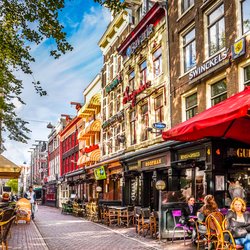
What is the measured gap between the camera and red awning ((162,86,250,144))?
728cm

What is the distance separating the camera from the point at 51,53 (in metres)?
8.55

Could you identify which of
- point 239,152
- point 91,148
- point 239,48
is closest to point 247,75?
point 239,48

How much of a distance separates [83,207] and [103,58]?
486 inches

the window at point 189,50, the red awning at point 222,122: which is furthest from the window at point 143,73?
the red awning at point 222,122

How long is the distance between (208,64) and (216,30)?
1.38 meters

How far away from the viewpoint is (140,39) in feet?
74.6

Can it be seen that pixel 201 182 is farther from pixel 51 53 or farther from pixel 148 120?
pixel 51 53

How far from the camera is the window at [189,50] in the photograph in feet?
56.5

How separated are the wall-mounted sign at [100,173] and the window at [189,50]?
1296 centimetres

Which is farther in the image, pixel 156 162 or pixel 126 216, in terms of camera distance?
pixel 156 162

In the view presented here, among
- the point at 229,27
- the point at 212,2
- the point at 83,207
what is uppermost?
the point at 212,2

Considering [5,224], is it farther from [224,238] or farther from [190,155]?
[190,155]

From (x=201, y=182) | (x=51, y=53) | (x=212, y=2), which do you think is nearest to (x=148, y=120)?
(x=201, y=182)

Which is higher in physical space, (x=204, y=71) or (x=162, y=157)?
(x=204, y=71)
